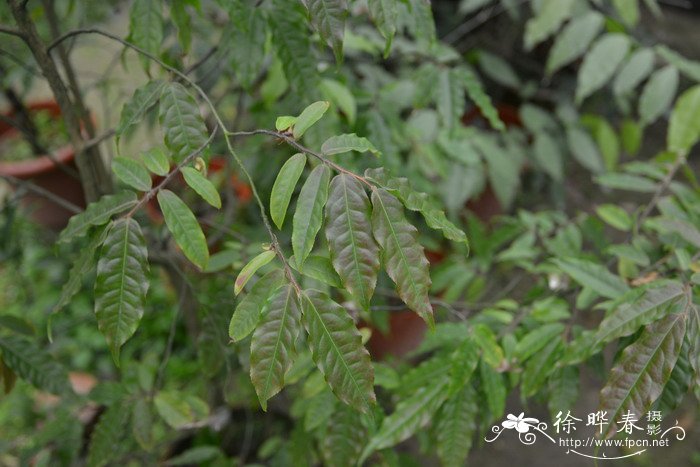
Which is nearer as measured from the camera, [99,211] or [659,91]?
[99,211]

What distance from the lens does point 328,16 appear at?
0.72 meters

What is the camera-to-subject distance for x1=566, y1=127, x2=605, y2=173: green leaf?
207cm

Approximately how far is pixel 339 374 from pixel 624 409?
1.08ft

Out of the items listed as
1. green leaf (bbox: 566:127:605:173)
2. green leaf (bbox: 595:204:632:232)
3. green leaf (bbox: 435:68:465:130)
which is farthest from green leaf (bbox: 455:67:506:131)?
green leaf (bbox: 566:127:605:173)

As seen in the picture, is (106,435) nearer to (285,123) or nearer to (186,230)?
(186,230)

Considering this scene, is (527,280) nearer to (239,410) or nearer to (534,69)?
(534,69)

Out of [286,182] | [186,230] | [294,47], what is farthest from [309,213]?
[294,47]

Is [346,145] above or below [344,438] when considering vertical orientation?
above

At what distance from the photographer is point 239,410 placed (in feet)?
5.57

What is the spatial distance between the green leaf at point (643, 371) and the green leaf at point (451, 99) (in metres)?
0.59

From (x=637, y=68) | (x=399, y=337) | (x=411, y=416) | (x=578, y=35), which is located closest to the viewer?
(x=411, y=416)

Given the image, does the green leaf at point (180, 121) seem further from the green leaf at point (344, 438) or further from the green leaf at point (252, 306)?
the green leaf at point (344, 438)

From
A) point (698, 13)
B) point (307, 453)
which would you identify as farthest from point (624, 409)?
point (698, 13)

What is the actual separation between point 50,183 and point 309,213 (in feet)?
5.49
